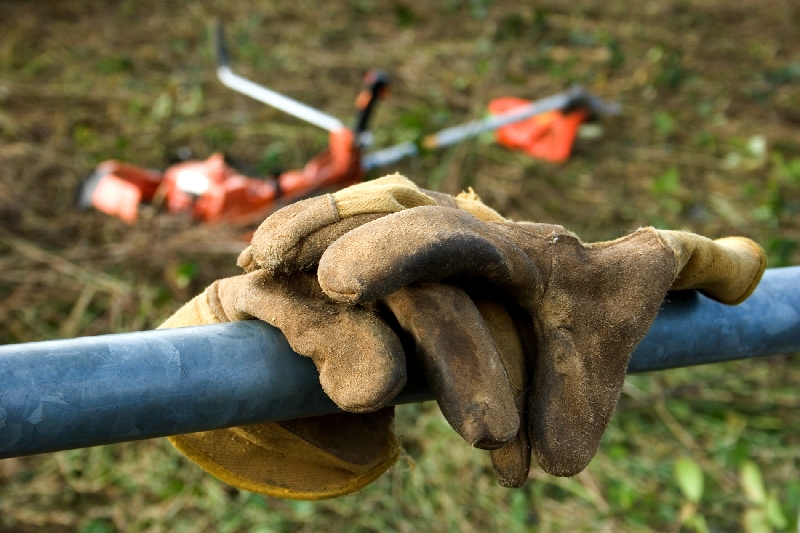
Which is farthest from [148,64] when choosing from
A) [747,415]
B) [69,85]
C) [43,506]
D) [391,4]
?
[747,415]

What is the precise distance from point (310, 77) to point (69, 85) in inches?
65.5

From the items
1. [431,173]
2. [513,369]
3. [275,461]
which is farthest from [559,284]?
[431,173]

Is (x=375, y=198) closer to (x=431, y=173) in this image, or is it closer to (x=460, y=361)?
(x=460, y=361)

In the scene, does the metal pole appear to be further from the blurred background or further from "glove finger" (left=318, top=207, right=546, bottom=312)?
the blurred background

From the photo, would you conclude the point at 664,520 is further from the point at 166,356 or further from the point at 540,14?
the point at 540,14

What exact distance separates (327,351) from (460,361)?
0.48ft

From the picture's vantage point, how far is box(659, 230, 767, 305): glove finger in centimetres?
98

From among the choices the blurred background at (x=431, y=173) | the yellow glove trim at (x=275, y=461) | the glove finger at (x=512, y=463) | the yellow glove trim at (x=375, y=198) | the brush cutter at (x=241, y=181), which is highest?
the yellow glove trim at (x=375, y=198)

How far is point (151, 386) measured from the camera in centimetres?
68

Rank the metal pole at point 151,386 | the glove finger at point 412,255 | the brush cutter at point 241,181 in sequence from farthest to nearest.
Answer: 1. the brush cutter at point 241,181
2. the glove finger at point 412,255
3. the metal pole at point 151,386

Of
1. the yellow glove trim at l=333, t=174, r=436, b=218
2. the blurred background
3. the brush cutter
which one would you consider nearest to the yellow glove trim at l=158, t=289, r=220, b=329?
the yellow glove trim at l=333, t=174, r=436, b=218

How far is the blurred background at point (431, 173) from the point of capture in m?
2.46

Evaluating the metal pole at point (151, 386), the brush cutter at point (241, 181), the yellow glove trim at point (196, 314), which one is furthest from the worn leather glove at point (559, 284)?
the brush cutter at point (241, 181)

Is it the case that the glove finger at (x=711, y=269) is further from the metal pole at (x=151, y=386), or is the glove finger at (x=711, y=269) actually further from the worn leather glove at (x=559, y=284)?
the metal pole at (x=151, y=386)
